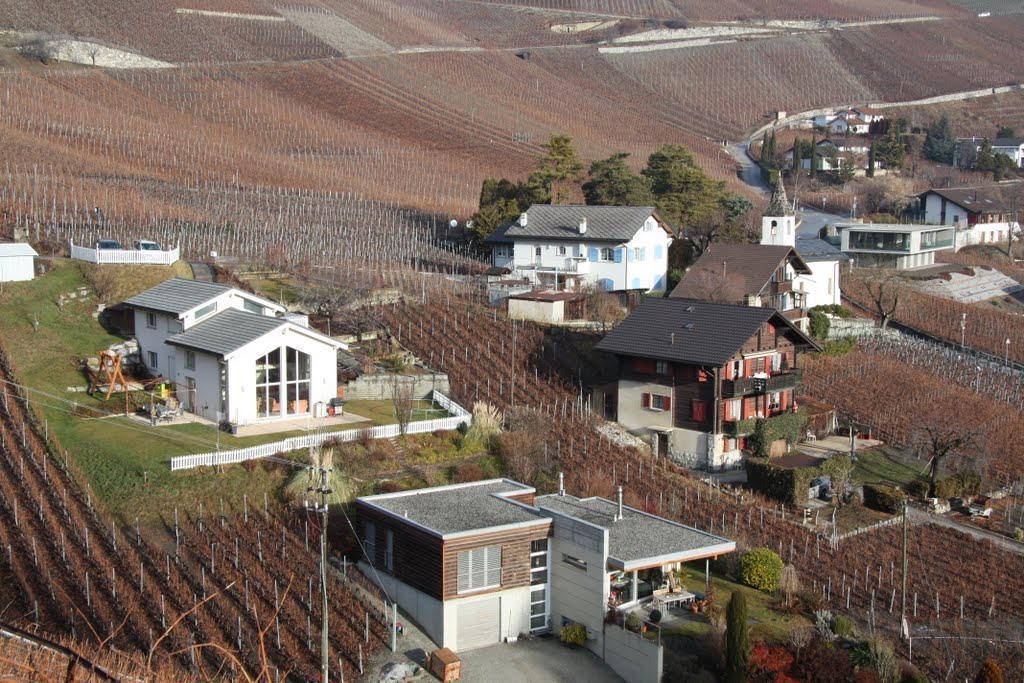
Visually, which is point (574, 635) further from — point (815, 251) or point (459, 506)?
point (815, 251)

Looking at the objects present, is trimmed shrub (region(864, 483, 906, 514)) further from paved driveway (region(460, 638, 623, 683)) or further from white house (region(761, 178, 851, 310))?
white house (region(761, 178, 851, 310))

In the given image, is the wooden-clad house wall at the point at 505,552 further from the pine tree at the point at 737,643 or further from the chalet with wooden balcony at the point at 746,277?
the chalet with wooden balcony at the point at 746,277

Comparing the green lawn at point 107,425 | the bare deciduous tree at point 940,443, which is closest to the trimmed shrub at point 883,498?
the bare deciduous tree at point 940,443

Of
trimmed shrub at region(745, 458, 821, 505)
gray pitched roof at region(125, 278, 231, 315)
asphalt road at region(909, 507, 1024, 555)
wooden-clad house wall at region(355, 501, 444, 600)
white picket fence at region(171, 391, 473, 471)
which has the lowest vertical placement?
asphalt road at region(909, 507, 1024, 555)

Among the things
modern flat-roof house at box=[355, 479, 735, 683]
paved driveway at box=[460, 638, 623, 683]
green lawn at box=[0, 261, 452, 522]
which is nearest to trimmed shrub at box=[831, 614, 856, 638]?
modern flat-roof house at box=[355, 479, 735, 683]

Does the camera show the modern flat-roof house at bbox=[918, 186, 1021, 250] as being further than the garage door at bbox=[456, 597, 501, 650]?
Yes

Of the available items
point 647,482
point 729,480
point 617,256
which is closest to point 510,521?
point 647,482
